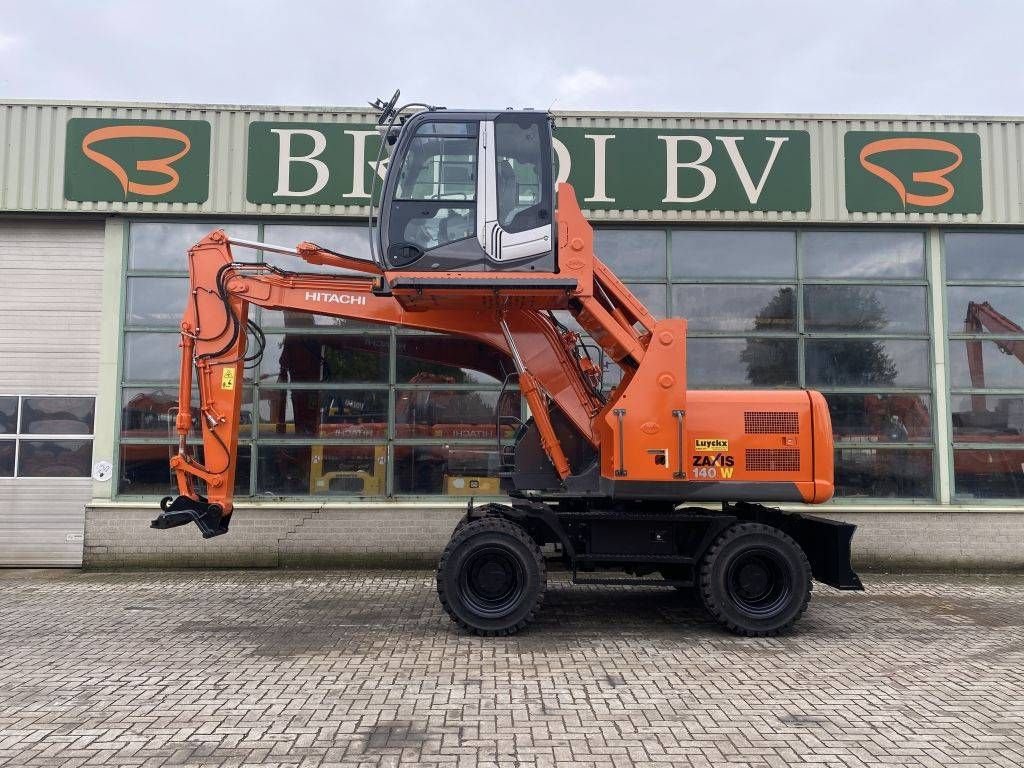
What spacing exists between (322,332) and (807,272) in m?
6.77

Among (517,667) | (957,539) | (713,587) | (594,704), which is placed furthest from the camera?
(957,539)

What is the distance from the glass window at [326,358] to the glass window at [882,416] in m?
6.24

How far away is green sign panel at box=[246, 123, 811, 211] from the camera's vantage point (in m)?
9.74

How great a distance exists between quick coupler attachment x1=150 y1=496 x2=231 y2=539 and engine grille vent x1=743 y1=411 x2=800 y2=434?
200 inches

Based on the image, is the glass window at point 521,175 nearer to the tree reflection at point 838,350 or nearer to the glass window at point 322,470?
the glass window at point 322,470

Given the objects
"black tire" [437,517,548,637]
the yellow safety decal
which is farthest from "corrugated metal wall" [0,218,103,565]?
the yellow safety decal

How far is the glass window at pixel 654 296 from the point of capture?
9.94 metres

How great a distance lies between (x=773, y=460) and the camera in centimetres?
665

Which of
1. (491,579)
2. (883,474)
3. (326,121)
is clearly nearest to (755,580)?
(491,579)

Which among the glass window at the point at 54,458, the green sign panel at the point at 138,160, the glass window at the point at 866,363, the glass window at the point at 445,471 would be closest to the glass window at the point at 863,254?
the glass window at the point at 866,363

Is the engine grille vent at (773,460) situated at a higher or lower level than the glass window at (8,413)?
lower

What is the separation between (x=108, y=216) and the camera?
984 centimetres

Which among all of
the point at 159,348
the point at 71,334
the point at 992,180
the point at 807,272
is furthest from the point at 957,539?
the point at 71,334

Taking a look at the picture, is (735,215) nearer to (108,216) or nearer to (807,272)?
(807,272)
